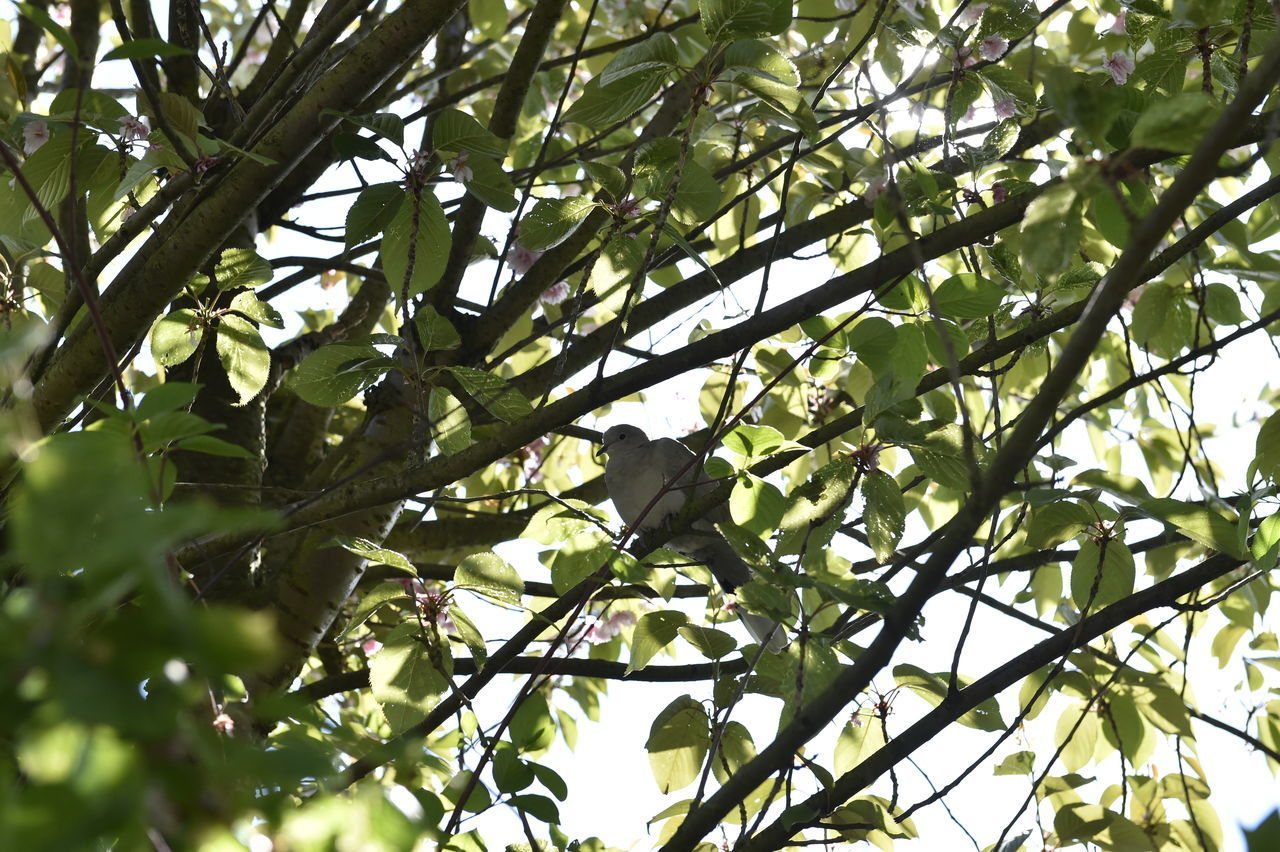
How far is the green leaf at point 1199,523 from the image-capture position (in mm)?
1255

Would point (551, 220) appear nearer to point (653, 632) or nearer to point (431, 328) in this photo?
point (431, 328)

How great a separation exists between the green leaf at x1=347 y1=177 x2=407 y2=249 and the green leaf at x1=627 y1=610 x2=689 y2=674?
2.50 feet

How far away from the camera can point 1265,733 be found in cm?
219

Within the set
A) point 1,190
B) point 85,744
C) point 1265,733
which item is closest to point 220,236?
point 1,190

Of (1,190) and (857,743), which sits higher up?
(1,190)

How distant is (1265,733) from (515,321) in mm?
1961

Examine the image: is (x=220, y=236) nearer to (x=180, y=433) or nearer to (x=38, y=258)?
(x=38, y=258)

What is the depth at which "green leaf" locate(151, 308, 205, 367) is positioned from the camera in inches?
64.6

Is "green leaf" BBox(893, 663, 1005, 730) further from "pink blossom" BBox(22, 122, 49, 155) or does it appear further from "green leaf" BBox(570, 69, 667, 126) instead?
"pink blossom" BBox(22, 122, 49, 155)

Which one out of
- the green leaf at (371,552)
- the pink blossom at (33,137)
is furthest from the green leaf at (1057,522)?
the pink blossom at (33,137)

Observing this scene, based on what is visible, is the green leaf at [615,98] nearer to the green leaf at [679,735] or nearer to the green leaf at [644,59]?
the green leaf at [644,59]

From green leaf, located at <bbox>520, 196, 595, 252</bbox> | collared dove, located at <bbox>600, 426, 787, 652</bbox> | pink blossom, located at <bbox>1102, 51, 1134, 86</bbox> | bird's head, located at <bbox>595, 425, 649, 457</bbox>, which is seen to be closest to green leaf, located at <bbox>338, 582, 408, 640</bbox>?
green leaf, located at <bbox>520, 196, 595, 252</bbox>

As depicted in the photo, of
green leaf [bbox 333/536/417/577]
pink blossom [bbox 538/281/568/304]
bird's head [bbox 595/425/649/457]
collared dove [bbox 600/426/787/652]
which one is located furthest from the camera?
bird's head [bbox 595/425/649/457]

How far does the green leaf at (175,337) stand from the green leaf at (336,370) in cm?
23
